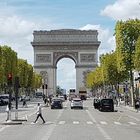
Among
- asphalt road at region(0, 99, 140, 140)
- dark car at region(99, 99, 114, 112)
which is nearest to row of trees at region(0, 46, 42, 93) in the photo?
dark car at region(99, 99, 114, 112)

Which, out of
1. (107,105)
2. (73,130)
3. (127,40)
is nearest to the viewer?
(73,130)

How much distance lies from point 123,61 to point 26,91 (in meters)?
95.2

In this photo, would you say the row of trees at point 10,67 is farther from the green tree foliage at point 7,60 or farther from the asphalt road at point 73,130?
the asphalt road at point 73,130

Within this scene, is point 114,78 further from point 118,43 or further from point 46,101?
point 118,43

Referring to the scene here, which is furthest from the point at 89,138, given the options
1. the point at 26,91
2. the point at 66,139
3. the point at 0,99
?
the point at 26,91

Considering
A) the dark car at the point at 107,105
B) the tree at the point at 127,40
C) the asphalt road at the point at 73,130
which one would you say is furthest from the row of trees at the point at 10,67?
the asphalt road at the point at 73,130

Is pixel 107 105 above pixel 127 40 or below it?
below

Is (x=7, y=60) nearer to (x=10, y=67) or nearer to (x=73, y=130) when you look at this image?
(x=10, y=67)

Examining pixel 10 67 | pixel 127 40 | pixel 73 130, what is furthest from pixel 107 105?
pixel 10 67

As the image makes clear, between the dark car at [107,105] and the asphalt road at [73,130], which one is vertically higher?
the dark car at [107,105]

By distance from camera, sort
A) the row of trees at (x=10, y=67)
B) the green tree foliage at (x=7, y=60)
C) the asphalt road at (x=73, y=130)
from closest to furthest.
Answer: the asphalt road at (x=73, y=130) → the row of trees at (x=10, y=67) → the green tree foliage at (x=7, y=60)

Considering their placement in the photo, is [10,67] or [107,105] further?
[10,67]

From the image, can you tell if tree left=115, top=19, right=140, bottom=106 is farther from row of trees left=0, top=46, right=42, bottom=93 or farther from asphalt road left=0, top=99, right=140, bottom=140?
asphalt road left=0, top=99, right=140, bottom=140

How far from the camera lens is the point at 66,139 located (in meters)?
27.3
